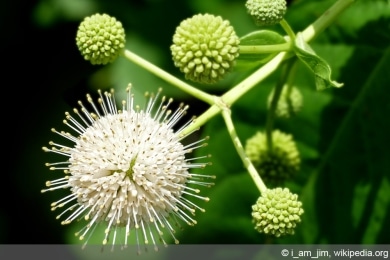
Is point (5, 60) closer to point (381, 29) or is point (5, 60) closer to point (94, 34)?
point (94, 34)

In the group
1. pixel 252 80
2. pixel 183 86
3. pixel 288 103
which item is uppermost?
pixel 288 103

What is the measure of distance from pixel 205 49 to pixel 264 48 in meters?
0.27

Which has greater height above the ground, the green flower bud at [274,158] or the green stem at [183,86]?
the green flower bud at [274,158]

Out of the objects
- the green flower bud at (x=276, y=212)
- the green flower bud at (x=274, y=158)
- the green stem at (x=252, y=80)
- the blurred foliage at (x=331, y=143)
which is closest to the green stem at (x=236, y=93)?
the green stem at (x=252, y=80)

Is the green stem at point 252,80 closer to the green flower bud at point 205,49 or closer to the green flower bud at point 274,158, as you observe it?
the green flower bud at point 205,49

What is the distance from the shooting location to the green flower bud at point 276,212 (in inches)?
118

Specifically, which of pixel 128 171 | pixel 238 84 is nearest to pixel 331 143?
pixel 238 84

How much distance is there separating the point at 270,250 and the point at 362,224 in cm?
47

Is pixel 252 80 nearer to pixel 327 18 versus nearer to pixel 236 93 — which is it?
pixel 236 93

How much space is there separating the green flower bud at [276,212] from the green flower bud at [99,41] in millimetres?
892

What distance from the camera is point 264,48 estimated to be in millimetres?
3111

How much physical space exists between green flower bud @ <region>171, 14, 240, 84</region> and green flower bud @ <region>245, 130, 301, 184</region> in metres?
0.69

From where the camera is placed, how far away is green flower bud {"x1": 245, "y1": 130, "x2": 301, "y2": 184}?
3.57 meters

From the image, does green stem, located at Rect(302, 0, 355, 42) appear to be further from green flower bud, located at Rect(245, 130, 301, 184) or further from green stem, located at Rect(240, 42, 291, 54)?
green flower bud, located at Rect(245, 130, 301, 184)
